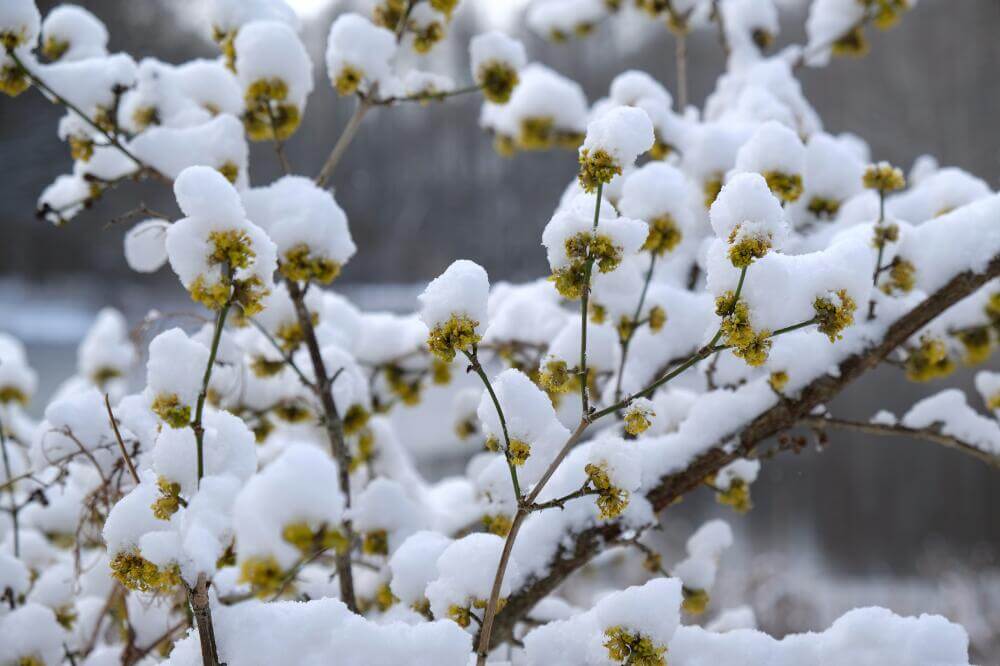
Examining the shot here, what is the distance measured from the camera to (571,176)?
11758mm

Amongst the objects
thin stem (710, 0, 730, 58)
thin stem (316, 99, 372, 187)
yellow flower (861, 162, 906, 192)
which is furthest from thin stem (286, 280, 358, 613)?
thin stem (710, 0, 730, 58)

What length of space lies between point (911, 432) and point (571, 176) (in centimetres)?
1123

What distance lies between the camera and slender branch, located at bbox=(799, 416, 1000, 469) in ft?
2.55

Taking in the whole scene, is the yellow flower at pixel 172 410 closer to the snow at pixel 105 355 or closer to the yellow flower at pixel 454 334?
the yellow flower at pixel 454 334

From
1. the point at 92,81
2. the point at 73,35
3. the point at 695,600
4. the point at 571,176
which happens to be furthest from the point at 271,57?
the point at 571,176

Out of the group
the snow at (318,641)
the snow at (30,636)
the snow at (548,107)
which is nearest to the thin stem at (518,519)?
the snow at (318,641)

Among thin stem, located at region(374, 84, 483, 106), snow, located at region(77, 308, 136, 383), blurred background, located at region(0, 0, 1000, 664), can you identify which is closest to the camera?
thin stem, located at region(374, 84, 483, 106)

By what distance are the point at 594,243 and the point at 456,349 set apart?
0.35 feet

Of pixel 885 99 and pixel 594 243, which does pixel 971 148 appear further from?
pixel 594 243

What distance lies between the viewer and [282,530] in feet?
1.15

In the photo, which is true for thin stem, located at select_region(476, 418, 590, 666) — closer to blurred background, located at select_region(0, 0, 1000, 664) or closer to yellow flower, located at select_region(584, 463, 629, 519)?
yellow flower, located at select_region(584, 463, 629, 519)

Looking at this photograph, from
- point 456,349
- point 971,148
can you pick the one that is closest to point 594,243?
point 456,349

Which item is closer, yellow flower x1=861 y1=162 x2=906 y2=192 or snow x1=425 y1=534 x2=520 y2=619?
snow x1=425 y1=534 x2=520 y2=619

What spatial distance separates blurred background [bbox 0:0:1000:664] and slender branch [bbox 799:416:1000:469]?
0.65 ft
